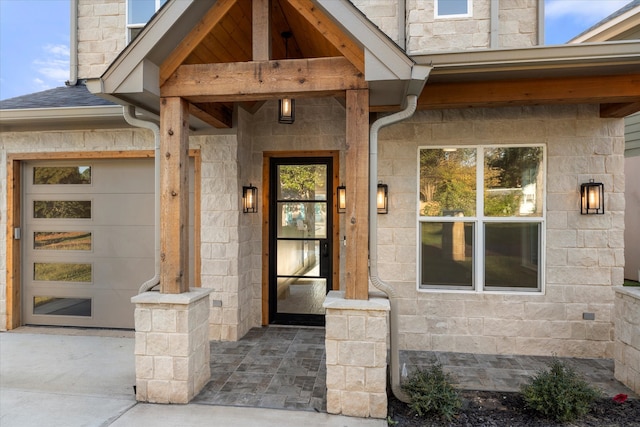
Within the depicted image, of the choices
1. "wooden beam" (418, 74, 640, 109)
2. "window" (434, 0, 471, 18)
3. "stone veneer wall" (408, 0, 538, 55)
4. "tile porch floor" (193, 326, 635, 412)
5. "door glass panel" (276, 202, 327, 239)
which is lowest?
"tile porch floor" (193, 326, 635, 412)

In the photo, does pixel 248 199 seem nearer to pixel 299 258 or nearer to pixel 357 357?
pixel 299 258

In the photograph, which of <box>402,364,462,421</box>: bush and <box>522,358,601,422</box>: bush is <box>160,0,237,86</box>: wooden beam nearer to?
<box>402,364,462,421</box>: bush

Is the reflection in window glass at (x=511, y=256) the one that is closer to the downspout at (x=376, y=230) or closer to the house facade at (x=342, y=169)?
the house facade at (x=342, y=169)

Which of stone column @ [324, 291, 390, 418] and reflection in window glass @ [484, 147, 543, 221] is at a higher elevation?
reflection in window glass @ [484, 147, 543, 221]

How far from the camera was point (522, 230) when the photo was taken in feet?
14.1

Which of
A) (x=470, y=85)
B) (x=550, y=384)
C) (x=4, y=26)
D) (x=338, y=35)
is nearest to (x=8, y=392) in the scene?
(x=338, y=35)

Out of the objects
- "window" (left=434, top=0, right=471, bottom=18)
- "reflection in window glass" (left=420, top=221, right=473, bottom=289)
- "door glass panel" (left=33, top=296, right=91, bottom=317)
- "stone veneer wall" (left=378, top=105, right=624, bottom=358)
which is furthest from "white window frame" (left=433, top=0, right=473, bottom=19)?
"door glass panel" (left=33, top=296, right=91, bottom=317)

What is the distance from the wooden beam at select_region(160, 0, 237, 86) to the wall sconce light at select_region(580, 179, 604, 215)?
416 cm

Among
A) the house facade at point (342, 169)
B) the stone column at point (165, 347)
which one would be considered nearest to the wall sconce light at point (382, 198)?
the house facade at point (342, 169)

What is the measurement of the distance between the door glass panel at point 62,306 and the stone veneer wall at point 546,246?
4.22 meters

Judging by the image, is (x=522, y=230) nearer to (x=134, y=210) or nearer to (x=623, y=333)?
(x=623, y=333)

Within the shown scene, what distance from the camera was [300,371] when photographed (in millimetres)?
3738

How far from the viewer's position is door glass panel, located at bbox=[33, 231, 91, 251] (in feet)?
16.8

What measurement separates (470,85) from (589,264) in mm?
2482
